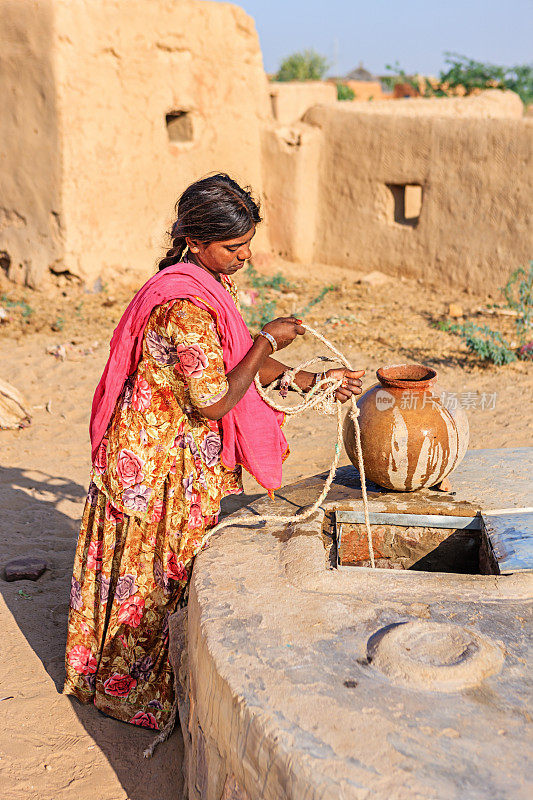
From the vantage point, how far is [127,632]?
2.44 meters

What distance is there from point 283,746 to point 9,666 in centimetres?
156

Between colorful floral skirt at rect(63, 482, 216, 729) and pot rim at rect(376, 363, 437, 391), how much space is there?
2.64 ft

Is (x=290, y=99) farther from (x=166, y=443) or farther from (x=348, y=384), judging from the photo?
(x=166, y=443)

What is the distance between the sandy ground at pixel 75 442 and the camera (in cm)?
238

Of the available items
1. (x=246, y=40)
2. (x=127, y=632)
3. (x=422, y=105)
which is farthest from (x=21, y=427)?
(x=422, y=105)

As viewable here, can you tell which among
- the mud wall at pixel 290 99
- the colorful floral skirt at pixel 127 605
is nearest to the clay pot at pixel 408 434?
the colorful floral skirt at pixel 127 605

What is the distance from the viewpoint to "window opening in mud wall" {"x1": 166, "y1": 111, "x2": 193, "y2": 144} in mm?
7730

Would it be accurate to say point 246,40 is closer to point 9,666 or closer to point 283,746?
point 9,666

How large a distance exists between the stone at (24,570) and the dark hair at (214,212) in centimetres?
179

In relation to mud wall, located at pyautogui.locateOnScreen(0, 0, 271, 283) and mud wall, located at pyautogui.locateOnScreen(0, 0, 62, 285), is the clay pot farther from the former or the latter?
mud wall, located at pyautogui.locateOnScreen(0, 0, 62, 285)

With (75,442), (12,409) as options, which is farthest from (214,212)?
(12,409)

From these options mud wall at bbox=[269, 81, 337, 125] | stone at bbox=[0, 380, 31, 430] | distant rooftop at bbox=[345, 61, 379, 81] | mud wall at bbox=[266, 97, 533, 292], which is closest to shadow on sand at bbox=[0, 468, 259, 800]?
stone at bbox=[0, 380, 31, 430]

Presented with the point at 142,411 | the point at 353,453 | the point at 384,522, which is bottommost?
the point at 384,522

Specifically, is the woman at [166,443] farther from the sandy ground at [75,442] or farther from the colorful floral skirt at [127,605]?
the sandy ground at [75,442]
